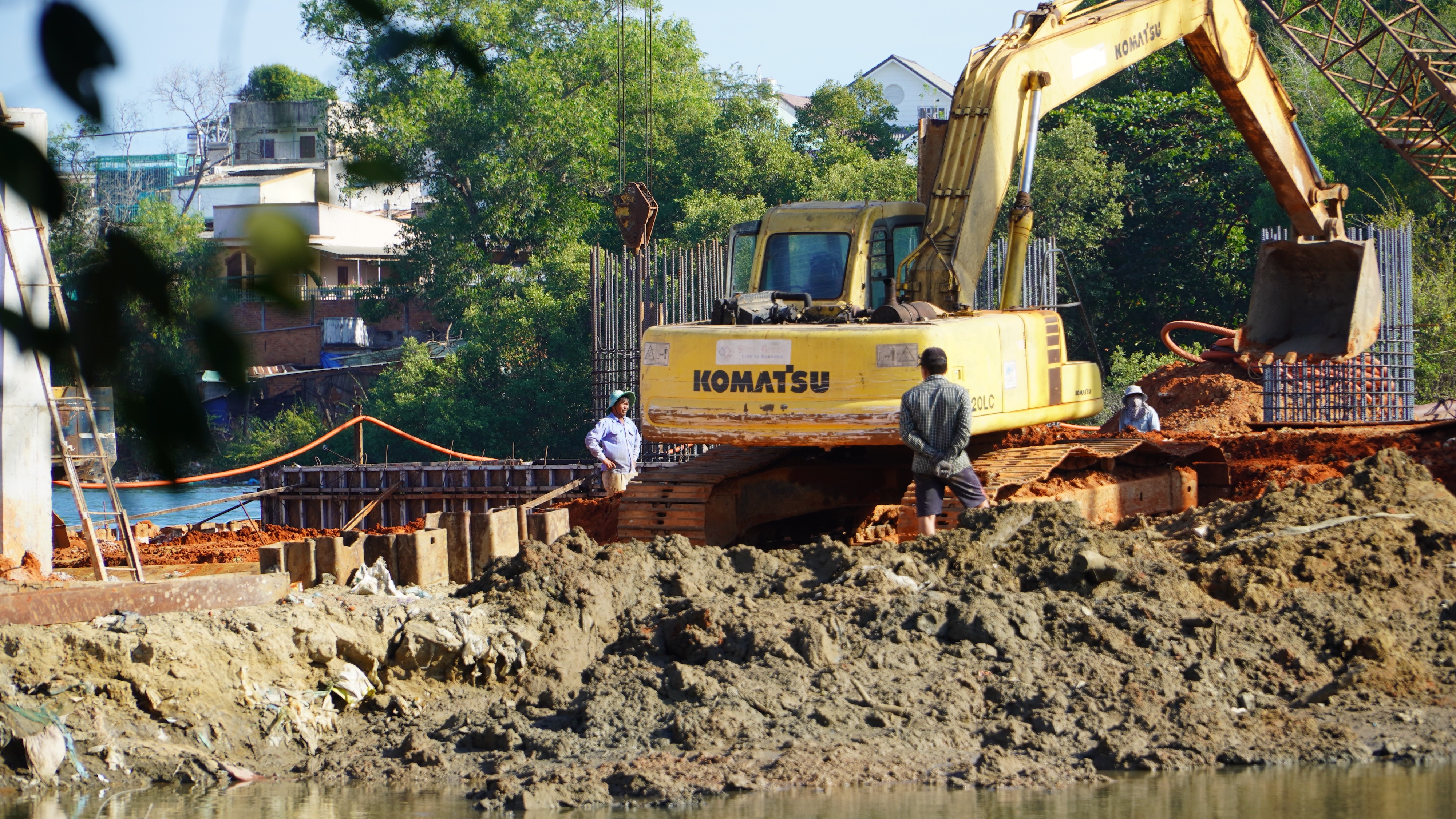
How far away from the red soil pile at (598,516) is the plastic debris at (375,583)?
289cm

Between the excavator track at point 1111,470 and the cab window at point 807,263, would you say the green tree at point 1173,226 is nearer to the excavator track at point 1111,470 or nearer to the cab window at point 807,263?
the excavator track at point 1111,470

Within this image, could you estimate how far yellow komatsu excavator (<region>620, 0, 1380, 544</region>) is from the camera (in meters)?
9.98

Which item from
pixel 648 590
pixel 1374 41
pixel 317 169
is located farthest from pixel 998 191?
pixel 1374 41

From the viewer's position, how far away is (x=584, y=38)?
156 feet

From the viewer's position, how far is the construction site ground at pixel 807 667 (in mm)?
6617

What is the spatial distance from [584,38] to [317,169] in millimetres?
47210

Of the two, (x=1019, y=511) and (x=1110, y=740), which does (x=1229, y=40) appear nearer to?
(x=1019, y=511)

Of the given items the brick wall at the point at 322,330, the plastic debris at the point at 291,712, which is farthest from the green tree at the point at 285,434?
the plastic debris at the point at 291,712

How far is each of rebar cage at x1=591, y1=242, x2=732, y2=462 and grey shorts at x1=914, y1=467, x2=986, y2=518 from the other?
9.77 metres

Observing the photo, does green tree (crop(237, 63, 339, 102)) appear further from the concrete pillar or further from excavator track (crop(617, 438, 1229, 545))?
the concrete pillar

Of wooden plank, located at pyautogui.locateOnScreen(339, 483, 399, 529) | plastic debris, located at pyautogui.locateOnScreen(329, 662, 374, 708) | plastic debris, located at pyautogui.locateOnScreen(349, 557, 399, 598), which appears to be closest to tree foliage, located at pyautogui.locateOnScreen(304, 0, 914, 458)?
wooden plank, located at pyautogui.locateOnScreen(339, 483, 399, 529)

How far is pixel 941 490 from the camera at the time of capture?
985 centimetres

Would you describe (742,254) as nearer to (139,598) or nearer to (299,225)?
(139,598)

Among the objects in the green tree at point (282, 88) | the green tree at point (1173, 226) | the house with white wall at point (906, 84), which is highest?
the house with white wall at point (906, 84)
